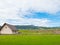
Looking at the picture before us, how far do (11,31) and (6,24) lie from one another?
3.59 metres

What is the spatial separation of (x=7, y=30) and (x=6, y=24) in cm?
259

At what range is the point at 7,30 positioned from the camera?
6525 centimetres

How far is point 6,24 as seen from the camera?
66.4 m

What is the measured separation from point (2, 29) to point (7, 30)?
2.08 meters

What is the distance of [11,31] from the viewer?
65125 millimetres

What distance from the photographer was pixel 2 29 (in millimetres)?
65750

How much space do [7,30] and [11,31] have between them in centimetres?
159

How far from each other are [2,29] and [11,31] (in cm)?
366

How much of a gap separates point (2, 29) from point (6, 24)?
2483 mm
